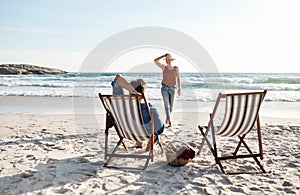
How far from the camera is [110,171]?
11.0 ft

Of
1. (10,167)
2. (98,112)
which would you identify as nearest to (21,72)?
(98,112)

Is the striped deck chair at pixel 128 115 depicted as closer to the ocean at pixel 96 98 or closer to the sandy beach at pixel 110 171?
the sandy beach at pixel 110 171

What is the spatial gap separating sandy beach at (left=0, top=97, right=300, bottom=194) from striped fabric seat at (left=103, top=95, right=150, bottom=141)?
17.5 inches

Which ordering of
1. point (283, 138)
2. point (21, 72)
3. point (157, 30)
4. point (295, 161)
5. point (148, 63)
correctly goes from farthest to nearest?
point (21, 72)
point (148, 63)
point (157, 30)
point (283, 138)
point (295, 161)

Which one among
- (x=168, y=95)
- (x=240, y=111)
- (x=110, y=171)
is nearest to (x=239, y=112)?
(x=240, y=111)

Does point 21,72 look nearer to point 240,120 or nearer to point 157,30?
point 157,30

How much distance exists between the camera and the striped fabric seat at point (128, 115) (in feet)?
10.6

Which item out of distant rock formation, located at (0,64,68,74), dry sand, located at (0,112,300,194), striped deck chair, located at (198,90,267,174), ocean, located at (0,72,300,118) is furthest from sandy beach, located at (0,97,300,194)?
distant rock formation, located at (0,64,68,74)

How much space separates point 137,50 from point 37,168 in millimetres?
4485

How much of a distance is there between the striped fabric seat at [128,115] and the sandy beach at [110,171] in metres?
0.45

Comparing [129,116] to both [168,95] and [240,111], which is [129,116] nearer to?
[240,111]

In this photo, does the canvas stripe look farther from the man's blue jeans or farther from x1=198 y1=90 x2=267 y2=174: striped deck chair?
the man's blue jeans

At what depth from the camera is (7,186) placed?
2834mm

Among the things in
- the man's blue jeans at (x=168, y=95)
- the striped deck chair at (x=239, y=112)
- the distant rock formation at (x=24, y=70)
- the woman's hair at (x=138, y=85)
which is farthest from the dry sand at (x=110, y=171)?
the distant rock formation at (x=24, y=70)
